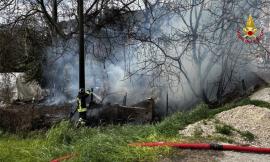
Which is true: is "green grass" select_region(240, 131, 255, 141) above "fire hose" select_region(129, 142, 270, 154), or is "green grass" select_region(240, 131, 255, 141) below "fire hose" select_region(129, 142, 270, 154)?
below

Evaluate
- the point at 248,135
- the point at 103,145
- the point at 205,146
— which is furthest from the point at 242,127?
the point at 103,145

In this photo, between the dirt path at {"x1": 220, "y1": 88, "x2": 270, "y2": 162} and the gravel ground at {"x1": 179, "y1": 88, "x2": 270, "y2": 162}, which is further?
the gravel ground at {"x1": 179, "y1": 88, "x2": 270, "y2": 162}

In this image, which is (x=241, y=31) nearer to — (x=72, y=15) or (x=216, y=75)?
(x=216, y=75)

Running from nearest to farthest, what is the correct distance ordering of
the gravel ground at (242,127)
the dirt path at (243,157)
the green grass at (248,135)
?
the dirt path at (243,157), the gravel ground at (242,127), the green grass at (248,135)

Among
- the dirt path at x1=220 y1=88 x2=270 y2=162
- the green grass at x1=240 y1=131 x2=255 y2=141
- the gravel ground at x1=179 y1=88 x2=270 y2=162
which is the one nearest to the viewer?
the dirt path at x1=220 y1=88 x2=270 y2=162

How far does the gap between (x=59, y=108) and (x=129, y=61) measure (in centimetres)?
423

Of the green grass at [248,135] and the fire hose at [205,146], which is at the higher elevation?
the fire hose at [205,146]

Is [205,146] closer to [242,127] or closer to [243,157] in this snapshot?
[243,157]

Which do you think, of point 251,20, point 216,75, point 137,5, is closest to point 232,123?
point 251,20

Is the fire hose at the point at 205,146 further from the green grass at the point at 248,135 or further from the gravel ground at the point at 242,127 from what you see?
the green grass at the point at 248,135

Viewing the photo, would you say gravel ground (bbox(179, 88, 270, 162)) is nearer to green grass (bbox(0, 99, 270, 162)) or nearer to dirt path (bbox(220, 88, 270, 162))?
dirt path (bbox(220, 88, 270, 162))

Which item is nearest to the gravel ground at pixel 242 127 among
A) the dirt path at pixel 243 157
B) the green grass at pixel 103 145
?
the dirt path at pixel 243 157

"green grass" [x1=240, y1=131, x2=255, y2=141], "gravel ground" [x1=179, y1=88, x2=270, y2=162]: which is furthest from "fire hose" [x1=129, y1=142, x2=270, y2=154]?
"green grass" [x1=240, y1=131, x2=255, y2=141]

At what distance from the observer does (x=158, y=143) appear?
22.6 ft
